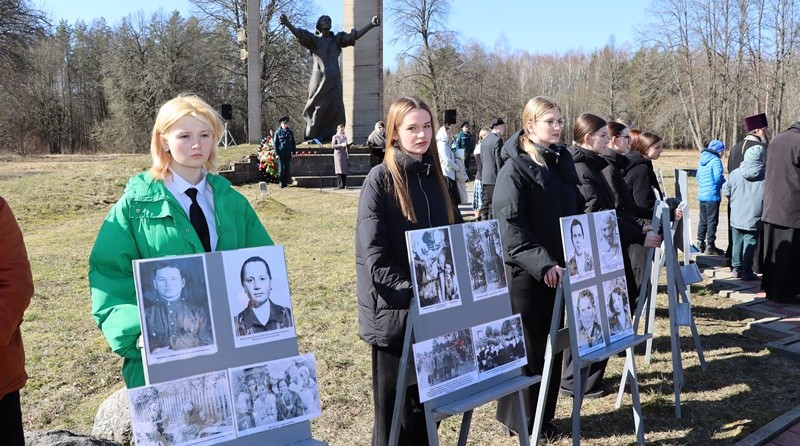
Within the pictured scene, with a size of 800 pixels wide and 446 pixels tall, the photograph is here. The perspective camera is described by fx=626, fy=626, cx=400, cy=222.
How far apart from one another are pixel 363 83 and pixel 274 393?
19923 mm

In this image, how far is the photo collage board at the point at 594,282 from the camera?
3229mm

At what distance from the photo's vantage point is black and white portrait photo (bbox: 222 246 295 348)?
6.72 feet

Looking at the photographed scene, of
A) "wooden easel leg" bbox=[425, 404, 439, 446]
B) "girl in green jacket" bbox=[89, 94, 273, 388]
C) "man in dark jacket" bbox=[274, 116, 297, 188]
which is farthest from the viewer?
"man in dark jacket" bbox=[274, 116, 297, 188]

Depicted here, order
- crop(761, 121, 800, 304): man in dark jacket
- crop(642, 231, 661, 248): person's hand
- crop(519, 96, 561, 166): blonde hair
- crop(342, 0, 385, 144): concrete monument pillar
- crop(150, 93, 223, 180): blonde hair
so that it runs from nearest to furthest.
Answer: crop(150, 93, 223, 180): blonde hair < crop(519, 96, 561, 166): blonde hair < crop(642, 231, 661, 248): person's hand < crop(761, 121, 800, 304): man in dark jacket < crop(342, 0, 385, 144): concrete monument pillar

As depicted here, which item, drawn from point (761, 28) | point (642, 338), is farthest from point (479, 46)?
point (642, 338)

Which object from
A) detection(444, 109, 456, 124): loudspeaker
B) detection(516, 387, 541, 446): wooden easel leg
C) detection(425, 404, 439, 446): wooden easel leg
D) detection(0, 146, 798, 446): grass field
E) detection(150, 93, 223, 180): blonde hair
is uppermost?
detection(444, 109, 456, 124): loudspeaker

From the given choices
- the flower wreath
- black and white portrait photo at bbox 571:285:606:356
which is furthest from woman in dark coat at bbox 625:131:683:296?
the flower wreath

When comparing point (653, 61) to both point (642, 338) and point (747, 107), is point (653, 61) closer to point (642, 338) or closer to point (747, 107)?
point (747, 107)

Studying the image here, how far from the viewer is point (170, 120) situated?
2.28 meters

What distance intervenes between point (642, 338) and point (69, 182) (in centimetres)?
1608

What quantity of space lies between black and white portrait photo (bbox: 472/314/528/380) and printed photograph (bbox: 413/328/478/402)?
0.05m

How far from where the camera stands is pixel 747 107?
103 feet

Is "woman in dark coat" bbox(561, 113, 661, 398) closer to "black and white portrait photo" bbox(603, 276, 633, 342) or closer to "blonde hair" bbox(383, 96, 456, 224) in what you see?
"black and white portrait photo" bbox(603, 276, 633, 342)

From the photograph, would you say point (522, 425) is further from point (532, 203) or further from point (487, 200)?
point (487, 200)
